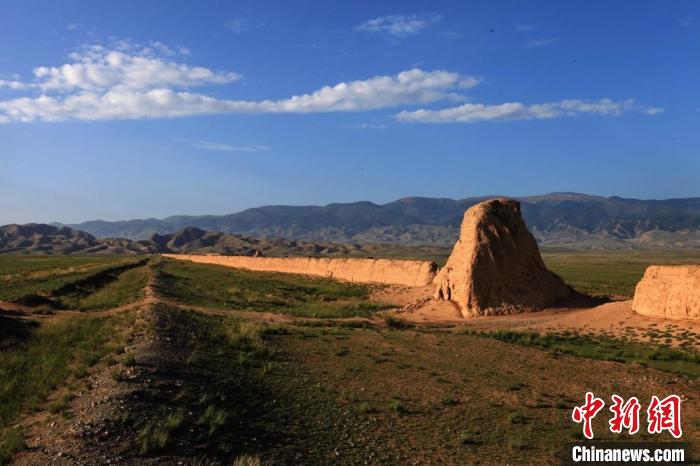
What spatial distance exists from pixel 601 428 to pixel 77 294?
37.0 m

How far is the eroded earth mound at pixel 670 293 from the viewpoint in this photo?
2267cm

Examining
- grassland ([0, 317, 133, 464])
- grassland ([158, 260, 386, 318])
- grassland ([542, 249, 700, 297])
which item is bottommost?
grassland ([542, 249, 700, 297])

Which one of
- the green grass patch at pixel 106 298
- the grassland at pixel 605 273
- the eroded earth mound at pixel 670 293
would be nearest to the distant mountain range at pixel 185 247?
the grassland at pixel 605 273

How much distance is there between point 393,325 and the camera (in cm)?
2825

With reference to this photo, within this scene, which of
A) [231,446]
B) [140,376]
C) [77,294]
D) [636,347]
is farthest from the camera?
[77,294]

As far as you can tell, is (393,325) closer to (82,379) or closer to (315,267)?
(82,379)

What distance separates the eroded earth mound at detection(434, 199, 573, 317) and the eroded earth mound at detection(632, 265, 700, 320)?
6.43 meters

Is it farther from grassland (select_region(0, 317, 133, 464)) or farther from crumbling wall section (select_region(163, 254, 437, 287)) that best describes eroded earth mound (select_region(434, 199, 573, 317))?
grassland (select_region(0, 317, 133, 464))

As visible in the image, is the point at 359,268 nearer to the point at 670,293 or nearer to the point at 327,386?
the point at 670,293

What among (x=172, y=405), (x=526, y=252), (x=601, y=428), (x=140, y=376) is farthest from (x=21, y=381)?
(x=526, y=252)

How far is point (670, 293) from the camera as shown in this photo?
2381 cm

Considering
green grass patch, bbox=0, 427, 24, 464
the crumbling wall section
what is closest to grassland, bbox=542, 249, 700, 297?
the crumbling wall section

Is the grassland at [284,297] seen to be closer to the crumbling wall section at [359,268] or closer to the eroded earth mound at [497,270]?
the crumbling wall section at [359,268]

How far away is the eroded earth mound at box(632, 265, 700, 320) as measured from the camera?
74.4 feet
